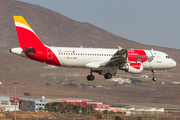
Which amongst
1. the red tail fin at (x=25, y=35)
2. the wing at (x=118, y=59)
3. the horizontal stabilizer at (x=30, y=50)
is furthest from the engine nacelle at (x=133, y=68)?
the horizontal stabilizer at (x=30, y=50)

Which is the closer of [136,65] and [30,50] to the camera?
[30,50]

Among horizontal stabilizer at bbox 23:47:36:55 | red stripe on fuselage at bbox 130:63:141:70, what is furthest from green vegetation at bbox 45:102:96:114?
horizontal stabilizer at bbox 23:47:36:55

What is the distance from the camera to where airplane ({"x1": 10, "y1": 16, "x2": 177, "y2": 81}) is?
4994cm

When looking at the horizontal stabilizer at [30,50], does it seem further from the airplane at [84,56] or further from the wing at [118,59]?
the wing at [118,59]

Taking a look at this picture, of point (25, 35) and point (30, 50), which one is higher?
point (25, 35)

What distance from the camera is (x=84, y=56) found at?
52.0m

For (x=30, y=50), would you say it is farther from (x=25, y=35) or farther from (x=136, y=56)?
(x=136, y=56)

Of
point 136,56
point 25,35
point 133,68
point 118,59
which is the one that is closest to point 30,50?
point 25,35

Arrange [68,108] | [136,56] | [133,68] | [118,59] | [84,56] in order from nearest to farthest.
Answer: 1. [84,56]
2. [118,59]
3. [133,68]
4. [136,56]
5. [68,108]

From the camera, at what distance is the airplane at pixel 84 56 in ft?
164

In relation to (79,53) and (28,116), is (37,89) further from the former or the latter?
(79,53)

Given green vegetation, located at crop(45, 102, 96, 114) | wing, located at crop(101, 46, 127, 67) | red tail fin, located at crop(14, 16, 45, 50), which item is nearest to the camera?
red tail fin, located at crop(14, 16, 45, 50)

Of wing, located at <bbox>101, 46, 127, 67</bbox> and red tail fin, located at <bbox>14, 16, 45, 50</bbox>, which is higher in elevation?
red tail fin, located at <bbox>14, 16, 45, 50</bbox>

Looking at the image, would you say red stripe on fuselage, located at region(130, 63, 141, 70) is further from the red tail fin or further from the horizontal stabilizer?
A: the horizontal stabilizer
